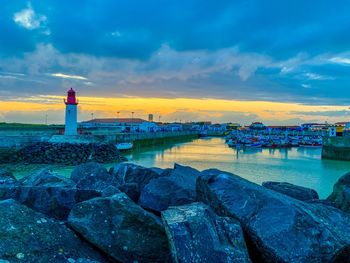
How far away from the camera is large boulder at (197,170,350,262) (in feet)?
15.1

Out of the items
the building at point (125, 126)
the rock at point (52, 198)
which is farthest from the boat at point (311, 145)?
the rock at point (52, 198)

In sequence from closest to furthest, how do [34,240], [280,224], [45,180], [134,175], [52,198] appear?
[34,240] → [280,224] → [52,198] → [45,180] → [134,175]

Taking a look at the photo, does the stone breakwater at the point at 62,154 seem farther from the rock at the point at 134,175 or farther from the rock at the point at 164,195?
the rock at the point at 164,195

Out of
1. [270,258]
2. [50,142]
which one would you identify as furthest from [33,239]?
[50,142]

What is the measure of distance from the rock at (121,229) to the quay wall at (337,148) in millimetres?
39043

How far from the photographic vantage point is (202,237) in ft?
13.7

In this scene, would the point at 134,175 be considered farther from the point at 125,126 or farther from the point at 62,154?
the point at 125,126

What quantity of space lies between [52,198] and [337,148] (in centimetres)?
4016

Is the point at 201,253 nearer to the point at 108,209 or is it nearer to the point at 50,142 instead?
the point at 108,209

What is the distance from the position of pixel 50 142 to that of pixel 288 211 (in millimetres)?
32991

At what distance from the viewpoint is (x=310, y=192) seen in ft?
28.0

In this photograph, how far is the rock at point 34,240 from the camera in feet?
13.6

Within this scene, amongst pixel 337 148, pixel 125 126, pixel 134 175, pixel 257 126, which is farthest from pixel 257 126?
pixel 134 175

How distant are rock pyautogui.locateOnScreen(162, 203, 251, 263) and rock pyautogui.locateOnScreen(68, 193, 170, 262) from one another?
533mm
